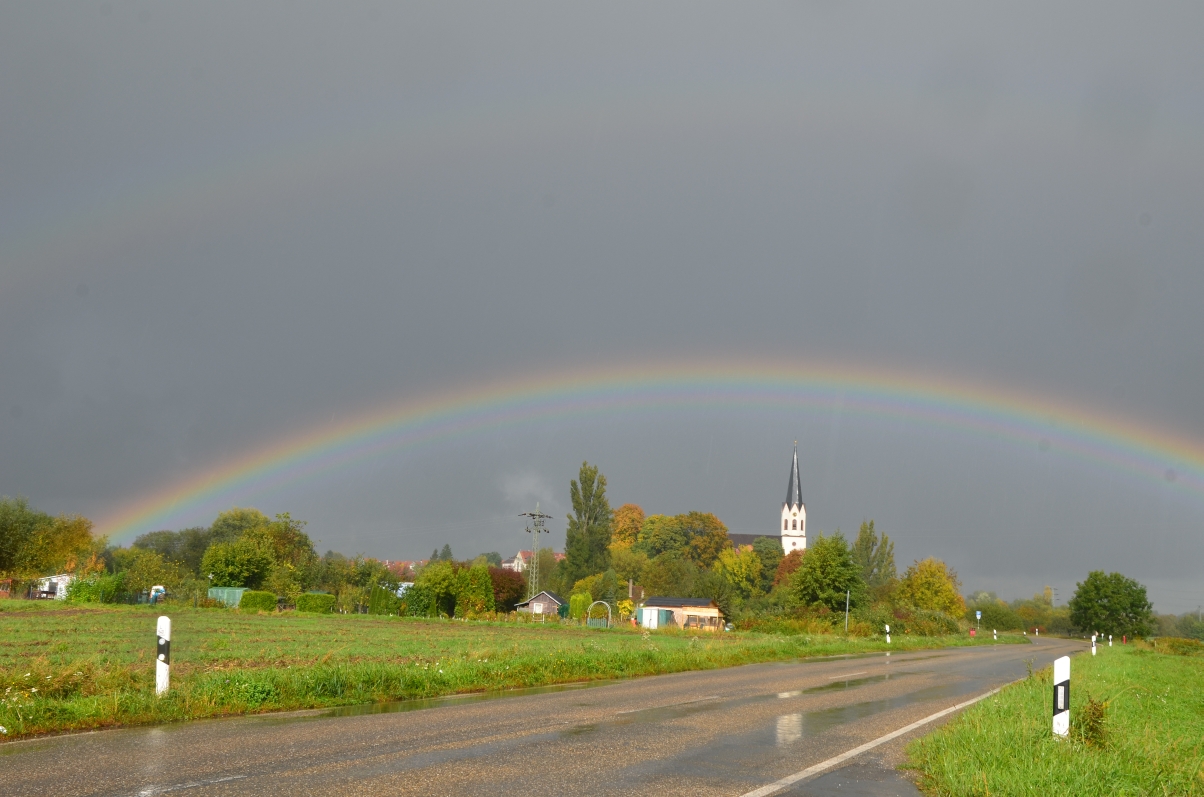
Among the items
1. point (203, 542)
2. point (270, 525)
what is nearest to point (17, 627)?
point (270, 525)

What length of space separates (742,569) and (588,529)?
26923 millimetres

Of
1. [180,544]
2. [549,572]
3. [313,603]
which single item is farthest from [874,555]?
[180,544]

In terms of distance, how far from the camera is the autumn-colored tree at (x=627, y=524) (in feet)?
518

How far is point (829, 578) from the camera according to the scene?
54.3 meters

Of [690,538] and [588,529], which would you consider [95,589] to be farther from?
[690,538]

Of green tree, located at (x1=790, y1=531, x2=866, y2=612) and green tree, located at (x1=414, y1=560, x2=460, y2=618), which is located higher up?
green tree, located at (x1=790, y1=531, x2=866, y2=612)

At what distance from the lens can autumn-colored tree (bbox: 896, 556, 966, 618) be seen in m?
101

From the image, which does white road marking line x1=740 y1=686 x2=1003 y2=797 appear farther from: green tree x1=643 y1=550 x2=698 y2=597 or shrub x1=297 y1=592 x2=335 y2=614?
green tree x1=643 y1=550 x2=698 y2=597

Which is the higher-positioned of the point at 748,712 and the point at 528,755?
the point at 528,755

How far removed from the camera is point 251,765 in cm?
754

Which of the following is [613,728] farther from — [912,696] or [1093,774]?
[912,696]

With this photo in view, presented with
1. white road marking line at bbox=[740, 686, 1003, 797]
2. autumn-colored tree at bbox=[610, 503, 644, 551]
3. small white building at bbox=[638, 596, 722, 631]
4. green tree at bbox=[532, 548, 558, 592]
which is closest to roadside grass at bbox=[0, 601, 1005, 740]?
white road marking line at bbox=[740, 686, 1003, 797]

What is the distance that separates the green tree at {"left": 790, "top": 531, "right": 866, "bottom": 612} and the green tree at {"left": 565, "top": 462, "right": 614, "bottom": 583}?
45.9 m

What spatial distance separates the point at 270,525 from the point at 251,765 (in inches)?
3771
